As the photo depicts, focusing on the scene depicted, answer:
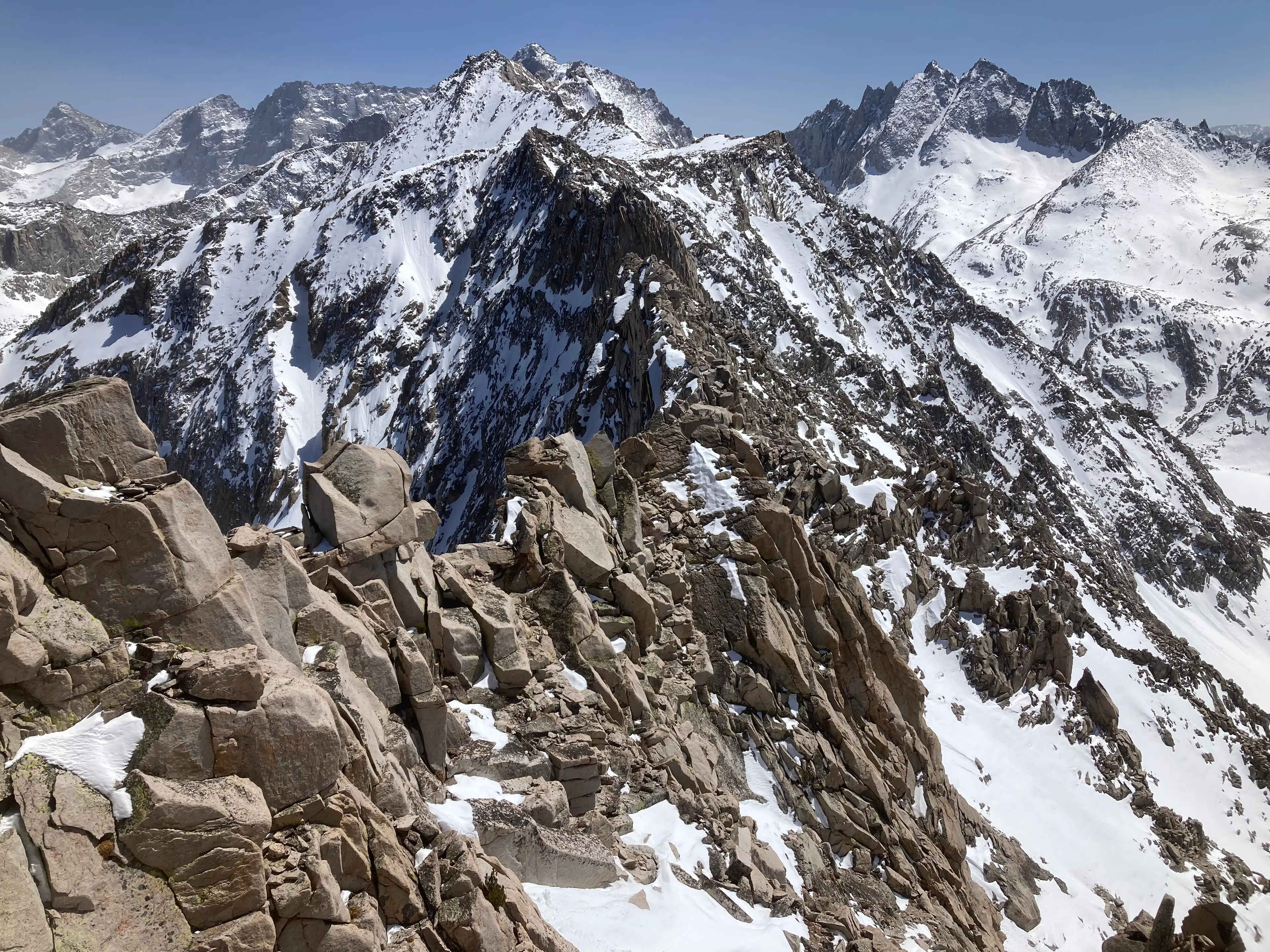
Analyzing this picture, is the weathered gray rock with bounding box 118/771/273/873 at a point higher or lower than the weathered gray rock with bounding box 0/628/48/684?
lower

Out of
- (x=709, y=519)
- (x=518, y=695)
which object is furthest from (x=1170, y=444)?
(x=518, y=695)

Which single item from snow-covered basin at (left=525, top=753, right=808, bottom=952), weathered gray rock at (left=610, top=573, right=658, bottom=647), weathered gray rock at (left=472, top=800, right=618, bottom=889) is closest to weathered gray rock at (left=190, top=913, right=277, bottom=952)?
weathered gray rock at (left=472, top=800, right=618, bottom=889)

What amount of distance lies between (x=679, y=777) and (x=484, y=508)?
175ft

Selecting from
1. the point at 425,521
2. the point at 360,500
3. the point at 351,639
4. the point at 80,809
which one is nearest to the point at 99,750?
the point at 80,809

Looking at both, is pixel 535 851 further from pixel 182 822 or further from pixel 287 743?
pixel 182 822

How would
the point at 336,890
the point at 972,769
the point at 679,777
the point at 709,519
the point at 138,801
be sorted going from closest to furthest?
the point at 138,801, the point at 336,890, the point at 679,777, the point at 709,519, the point at 972,769

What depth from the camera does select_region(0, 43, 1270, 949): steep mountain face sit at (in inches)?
867

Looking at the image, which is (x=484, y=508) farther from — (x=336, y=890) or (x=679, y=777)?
(x=336, y=890)

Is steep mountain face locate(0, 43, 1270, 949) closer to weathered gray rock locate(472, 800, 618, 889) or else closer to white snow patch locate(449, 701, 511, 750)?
weathered gray rock locate(472, 800, 618, 889)

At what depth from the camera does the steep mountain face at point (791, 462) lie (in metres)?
22.0

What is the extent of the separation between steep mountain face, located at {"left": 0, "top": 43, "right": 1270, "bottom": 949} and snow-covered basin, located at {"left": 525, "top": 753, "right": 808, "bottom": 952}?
0.22 m

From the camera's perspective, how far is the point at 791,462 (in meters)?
38.7

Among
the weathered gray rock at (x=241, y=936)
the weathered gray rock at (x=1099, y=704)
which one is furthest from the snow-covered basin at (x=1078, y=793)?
the weathered gray rock at (x=241, y=936)

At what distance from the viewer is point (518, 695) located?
16.1 metres
